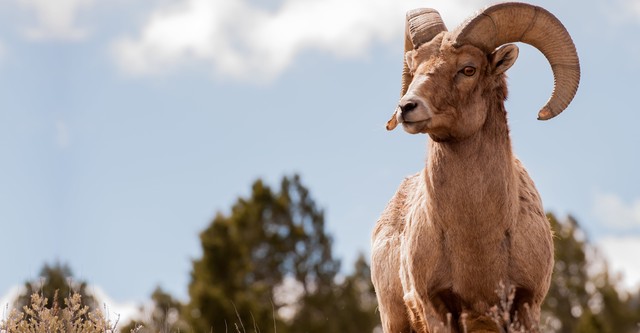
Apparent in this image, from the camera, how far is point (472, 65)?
8.57m

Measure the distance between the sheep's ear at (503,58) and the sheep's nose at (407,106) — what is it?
1.09 m

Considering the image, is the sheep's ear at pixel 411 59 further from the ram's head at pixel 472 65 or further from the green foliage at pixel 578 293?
the green foliage at pixel 578 293

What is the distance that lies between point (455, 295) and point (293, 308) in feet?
93.2

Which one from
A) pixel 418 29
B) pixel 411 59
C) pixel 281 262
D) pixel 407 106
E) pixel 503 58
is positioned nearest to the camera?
pixel 407 106

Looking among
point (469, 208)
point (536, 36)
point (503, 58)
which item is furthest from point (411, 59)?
point (469, 208)

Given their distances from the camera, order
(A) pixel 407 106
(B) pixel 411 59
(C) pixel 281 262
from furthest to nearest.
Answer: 1. (C) pixel 281 262
2. (B) pixel 411 59
3. (A) pixel 407 106

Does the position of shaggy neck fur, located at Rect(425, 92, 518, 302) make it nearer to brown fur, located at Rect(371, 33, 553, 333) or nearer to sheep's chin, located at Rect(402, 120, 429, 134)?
brown fur, located at Rect(371, 33, 553, 333)

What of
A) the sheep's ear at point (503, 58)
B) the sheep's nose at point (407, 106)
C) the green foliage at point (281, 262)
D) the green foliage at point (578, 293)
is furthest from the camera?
the green foliage at point (578, 293)

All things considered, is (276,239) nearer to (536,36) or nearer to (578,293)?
(578,293)

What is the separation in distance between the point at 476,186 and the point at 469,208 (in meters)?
0.19

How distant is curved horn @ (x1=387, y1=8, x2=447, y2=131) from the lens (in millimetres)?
9453

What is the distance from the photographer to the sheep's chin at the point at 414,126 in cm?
810

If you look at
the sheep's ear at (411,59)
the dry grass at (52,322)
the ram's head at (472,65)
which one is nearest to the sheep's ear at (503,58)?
the ram's head at (472,65)

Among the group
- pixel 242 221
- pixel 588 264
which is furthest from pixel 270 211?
pixel 588 264
